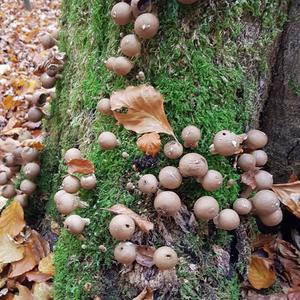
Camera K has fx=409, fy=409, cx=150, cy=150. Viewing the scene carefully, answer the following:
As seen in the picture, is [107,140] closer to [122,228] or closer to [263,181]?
[122,228]

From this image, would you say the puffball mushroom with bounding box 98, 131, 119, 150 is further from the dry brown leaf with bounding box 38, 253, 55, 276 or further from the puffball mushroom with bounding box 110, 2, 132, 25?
the dry brown leaf with bounding box 38, 253, 55, 276

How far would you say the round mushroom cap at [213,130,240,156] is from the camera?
6.42 ft

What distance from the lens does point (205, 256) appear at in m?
2.13

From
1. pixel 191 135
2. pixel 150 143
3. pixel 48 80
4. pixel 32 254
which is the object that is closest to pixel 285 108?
pixel 191 135

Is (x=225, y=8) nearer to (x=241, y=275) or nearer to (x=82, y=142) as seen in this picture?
(x=82, y=142)

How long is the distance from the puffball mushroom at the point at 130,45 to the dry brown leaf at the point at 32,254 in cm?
142

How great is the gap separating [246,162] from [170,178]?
1.40 ft

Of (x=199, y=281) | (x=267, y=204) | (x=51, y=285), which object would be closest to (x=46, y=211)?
(x=51, y=285)

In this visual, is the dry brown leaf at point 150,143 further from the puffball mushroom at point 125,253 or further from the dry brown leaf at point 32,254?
the dry brown leaf at point 32,254

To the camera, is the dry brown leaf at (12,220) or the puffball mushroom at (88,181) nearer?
the puffball mushroom at (88,181)

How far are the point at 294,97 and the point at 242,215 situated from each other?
0.81 metres

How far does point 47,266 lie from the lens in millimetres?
2555

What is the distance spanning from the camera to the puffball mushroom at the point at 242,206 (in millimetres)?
2104

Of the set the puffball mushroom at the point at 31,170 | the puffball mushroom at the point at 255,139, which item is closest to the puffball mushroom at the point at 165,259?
the puffball mushroom at the point at 255,139
